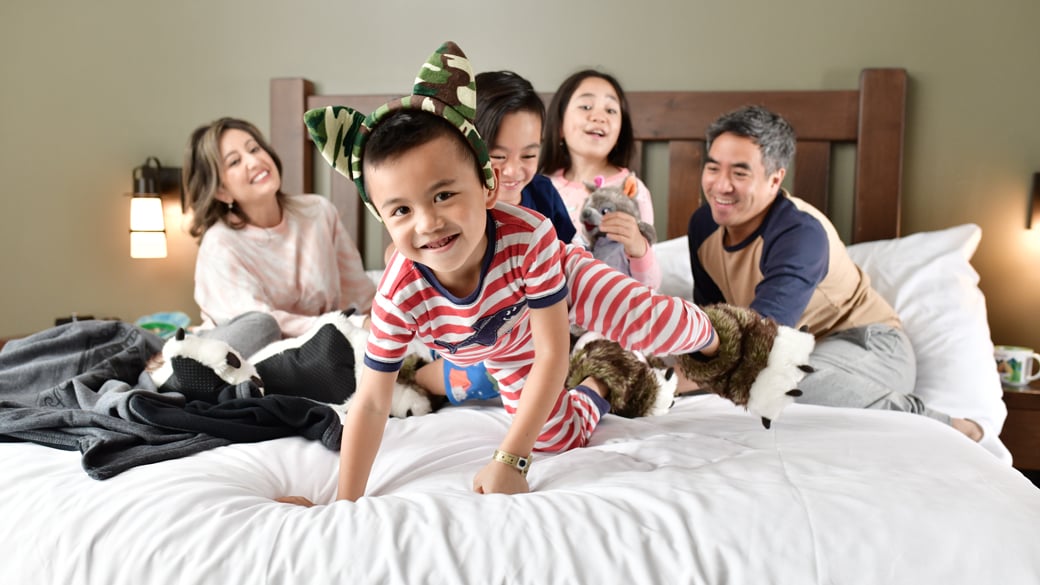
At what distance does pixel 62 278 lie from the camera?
3.03m

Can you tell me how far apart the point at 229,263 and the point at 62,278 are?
4.29 feet

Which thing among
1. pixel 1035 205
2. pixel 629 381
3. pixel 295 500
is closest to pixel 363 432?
pixel 295 500

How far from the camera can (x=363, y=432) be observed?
1.13 m

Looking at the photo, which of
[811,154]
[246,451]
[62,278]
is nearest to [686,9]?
[811,154]

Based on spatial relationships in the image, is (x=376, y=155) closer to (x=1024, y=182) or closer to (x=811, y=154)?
(x=811, y=154)

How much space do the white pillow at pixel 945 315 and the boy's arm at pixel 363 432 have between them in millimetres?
1404

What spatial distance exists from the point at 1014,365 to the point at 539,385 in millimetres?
1684

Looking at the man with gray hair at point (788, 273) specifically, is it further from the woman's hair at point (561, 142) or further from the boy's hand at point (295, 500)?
the boy's hand at point (295, 500)

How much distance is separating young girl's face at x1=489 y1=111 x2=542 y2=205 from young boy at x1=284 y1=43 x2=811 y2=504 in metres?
0.27

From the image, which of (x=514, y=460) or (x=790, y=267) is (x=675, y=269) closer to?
(x=790, y=267)

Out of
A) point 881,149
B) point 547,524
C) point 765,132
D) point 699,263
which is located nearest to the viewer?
point 547,524

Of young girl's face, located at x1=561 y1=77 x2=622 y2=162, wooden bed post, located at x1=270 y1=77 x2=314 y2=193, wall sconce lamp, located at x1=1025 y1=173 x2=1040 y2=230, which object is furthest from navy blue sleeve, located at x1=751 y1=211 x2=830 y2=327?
wooden bed post, located at x1=270 y1=77 x2=314 y2=193

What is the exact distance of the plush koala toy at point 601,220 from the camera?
6.33 ft

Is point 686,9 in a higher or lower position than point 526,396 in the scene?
higher
